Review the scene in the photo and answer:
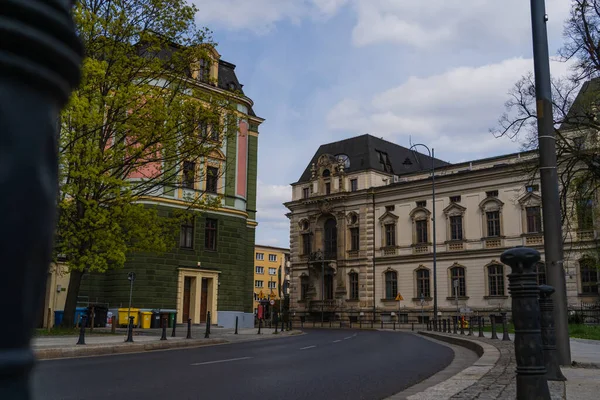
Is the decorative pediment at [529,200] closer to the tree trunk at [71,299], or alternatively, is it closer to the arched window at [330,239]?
the arched window at [330,239]

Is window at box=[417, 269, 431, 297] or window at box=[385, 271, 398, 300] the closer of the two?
window at box=[417, 269, 431, 297]

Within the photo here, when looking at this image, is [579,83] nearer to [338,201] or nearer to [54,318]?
[54,318]

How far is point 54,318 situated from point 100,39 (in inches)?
566

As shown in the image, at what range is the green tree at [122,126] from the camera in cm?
1958

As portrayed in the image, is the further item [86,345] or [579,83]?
[579,83]

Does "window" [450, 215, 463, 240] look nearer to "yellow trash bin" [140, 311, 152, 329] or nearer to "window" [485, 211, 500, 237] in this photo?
"window" [485, 211, 500, 237]

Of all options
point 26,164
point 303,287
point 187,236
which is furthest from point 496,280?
point 26,164

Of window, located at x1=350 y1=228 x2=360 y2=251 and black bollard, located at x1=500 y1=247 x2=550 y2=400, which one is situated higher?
window, located at x1=350 y1=228 x2=360 y2=251

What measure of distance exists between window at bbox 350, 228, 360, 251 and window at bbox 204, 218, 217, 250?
90.7 feet

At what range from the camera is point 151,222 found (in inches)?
872

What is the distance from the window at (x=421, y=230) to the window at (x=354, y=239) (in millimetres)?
6911

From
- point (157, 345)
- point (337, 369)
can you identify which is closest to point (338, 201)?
point (157, 345)

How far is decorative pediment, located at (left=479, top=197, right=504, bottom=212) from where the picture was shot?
5122 cm

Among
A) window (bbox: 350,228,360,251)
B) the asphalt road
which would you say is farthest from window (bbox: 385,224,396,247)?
the asphalt road
